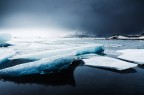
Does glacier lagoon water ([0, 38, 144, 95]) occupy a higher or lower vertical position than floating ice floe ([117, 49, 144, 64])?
lower

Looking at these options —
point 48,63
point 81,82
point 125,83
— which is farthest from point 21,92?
point 125,83

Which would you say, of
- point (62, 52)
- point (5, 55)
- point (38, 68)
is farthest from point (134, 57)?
point (5, 55)

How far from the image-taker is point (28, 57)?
6.00 m

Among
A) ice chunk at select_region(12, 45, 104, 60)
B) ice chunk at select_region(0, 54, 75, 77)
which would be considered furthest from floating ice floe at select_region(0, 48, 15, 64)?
ice chunk at select_region(0, 54, 75, 77)

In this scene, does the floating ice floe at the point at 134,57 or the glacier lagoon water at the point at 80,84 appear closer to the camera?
the glacier lagoon water at the point at 80,84

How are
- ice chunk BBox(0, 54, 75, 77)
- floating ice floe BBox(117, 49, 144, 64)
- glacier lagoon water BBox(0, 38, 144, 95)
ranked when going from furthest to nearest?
floating ice floe BBox(117, 49, 144, 64)
ice chunk BBox(0, 54, 75, 77)
glacier lagoon water BBox(0, 38, 144, 95)

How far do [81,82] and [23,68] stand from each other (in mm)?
1318

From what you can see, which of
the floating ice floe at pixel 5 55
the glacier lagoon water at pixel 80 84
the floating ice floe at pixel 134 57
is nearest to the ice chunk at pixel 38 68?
the glacier lagoon water at pixel 80 84

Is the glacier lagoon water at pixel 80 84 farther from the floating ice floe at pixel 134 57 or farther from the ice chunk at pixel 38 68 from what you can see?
the floating ice floe at pixel 134 57

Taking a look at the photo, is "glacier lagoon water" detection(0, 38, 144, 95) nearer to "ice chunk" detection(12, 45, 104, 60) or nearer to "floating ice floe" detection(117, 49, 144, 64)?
"floating ice floe" detection(117, 49, 144, 64)

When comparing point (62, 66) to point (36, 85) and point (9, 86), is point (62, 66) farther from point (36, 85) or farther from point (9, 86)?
point (9, 86)

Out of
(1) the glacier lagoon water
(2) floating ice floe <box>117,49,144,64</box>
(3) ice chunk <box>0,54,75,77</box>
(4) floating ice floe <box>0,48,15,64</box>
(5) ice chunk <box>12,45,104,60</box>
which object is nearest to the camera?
(1) the glacier lagoon water

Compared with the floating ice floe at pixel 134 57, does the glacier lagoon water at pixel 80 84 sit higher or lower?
lower

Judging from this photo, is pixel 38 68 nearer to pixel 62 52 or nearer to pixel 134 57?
pixel 62 52
